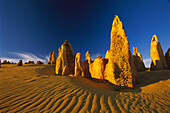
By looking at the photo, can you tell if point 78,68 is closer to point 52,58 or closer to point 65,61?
point 65,61

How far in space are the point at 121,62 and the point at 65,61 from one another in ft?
20.0

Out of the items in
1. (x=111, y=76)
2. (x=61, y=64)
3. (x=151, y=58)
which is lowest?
(x=111, y=76)

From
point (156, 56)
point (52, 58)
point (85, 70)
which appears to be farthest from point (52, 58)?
point (156, 56)

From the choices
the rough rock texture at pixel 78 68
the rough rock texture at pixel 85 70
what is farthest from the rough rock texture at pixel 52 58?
the rough rock texture at pixel 78 68

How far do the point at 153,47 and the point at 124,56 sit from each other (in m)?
10.7

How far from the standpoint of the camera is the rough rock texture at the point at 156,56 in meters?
11.2

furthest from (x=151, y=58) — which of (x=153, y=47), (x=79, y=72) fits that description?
(x=79, y=72)

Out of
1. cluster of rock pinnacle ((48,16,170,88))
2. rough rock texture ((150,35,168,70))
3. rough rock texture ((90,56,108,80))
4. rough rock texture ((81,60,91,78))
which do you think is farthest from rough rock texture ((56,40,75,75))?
rough rock texture ((150,35,168,70))

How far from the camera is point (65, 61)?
8.92 metres

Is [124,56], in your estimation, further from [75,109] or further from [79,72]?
[75,109]

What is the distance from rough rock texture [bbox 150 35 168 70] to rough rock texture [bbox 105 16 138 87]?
8961 millimetres

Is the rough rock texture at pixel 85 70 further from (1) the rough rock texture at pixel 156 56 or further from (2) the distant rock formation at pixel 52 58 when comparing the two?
(2) the distant rock formation at pixel 52 58

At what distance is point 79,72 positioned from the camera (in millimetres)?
7605

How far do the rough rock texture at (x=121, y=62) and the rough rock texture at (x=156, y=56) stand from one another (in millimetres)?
8961
